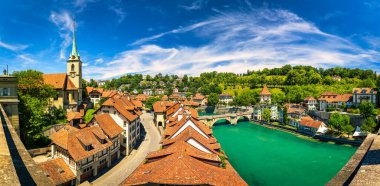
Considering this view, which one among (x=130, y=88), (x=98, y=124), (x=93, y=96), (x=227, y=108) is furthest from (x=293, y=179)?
(x=130, y=88)

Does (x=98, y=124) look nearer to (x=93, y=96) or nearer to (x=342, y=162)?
(x=342, y=162)

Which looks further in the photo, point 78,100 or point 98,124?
point 78,100

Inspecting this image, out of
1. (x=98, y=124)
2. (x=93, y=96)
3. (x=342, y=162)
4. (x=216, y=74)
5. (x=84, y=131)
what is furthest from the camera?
(x=216, y=74)

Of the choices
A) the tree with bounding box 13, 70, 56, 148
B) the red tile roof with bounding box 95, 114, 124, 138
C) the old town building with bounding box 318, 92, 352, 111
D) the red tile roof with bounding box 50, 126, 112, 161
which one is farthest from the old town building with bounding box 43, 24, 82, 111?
the old town building with bounding box 318, 92, 352, 111

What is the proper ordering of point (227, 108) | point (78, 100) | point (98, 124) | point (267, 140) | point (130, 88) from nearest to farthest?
point (98, 124) → point (78, 100) → point (267, 140) → point (227, 108) → point (130, 88)

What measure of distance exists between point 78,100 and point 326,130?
49569 millimetres

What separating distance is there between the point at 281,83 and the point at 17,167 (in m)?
A: 121

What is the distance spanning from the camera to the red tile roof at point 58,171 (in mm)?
19742

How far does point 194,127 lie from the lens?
25.7 meters

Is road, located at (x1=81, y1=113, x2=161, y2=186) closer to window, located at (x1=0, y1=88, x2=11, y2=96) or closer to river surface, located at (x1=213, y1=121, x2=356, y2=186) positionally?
window, located at (x1=0, y1=88, x2=11, y2=96)

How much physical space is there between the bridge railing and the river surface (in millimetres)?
22889

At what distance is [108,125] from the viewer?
97.0 feet

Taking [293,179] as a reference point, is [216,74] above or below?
above

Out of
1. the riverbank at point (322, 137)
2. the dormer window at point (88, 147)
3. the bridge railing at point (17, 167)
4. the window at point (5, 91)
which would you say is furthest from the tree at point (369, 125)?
the window at point (5, 91)
